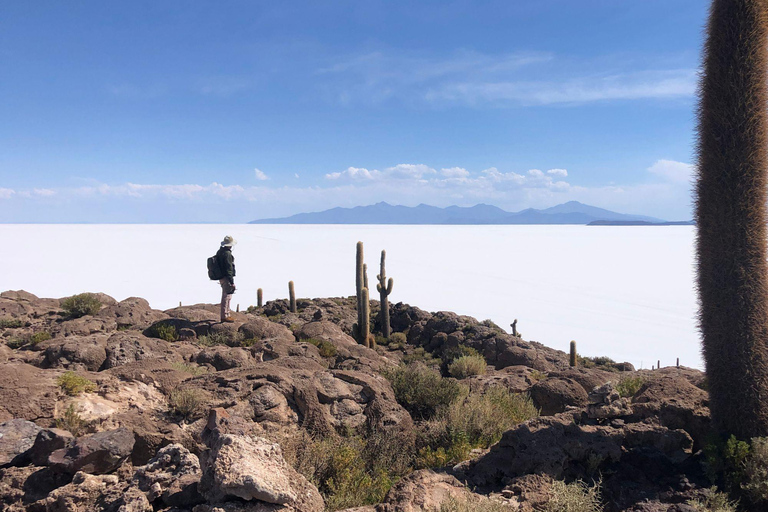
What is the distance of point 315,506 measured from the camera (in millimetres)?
3865

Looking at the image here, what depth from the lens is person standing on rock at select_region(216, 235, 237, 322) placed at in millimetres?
12367

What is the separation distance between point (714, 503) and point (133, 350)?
849cm

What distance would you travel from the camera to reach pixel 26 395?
206 inches

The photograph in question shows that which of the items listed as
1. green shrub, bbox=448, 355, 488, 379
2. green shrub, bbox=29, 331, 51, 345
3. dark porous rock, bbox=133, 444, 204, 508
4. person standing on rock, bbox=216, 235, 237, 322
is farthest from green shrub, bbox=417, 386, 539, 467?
green shrub, bbox=29, 331, 51, 345

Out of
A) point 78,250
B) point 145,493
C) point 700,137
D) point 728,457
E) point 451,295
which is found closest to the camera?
point 145,493

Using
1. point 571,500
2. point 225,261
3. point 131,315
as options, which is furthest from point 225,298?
point 571,500

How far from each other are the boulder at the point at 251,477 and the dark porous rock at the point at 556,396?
619cm

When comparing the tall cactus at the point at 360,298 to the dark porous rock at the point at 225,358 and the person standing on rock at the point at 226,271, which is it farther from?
the dark porous rock at the point at 225,358

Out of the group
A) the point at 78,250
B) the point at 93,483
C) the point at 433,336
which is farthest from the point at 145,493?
the point at 78,250

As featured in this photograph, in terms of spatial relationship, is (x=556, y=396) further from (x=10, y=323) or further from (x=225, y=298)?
(x=10, y=323)

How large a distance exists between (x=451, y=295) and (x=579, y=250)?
187 feet

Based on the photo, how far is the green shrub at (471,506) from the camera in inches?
159

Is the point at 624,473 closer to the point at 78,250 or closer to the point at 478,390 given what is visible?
the point at 478,390

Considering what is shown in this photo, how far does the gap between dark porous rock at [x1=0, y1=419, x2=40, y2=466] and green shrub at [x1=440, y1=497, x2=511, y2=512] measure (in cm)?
377
